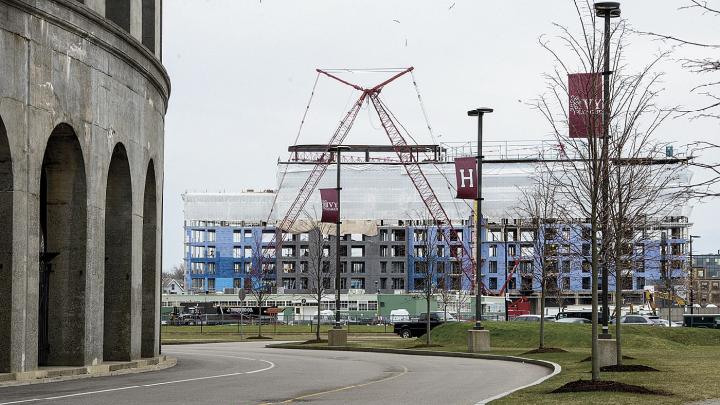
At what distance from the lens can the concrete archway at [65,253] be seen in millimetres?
28688

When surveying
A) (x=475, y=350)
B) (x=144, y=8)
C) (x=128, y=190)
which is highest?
(x=144, y=8)

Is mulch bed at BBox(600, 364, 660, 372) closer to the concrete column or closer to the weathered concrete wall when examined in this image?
the weathered concrete wall

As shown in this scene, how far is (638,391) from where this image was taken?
20.7m

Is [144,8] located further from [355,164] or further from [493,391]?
[355,164]

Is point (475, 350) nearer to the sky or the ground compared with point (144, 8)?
nearer to the ground

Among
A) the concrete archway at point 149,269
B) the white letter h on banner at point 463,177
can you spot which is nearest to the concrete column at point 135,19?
the concrete archway at point 149,269

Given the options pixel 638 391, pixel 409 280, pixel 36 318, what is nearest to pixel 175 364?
pixel 36 318

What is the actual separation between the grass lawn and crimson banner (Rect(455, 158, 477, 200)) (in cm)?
643

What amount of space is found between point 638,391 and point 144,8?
2307cm

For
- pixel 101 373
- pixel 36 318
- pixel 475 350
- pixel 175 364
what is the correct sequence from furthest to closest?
pixel 475 350, pixel 175 364, pixel 101 373, pixel 36 318

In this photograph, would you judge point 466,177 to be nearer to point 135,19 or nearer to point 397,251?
point 135,19

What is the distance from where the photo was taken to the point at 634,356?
122 feet

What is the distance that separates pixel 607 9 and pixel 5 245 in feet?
47.9

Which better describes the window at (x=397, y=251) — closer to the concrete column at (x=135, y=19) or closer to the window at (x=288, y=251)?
the window at (x=288, y=251)
